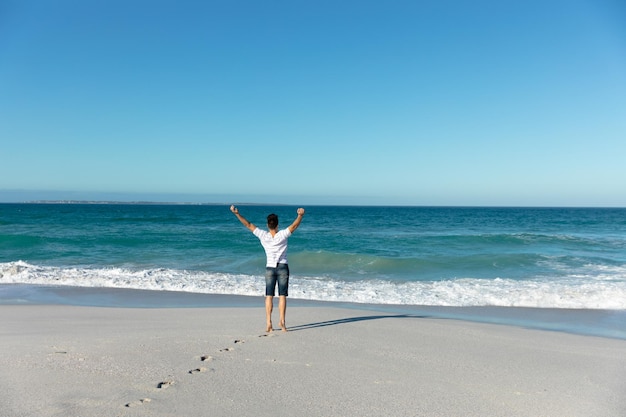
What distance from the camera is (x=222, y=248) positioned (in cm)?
2366

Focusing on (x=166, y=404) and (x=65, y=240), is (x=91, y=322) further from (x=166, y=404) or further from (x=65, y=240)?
(x=65, y=240)

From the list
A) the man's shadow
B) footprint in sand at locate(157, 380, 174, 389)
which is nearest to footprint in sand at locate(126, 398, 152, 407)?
footprint in sand at locate(157, 380, 174, 389)

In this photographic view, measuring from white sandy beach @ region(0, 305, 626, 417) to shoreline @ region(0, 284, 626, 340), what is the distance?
106 cm

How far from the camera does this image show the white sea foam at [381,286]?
11.1 metres

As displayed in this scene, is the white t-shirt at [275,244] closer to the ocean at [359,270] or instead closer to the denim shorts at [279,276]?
the denim shorts at [279,276]

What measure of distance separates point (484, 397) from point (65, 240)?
2698 centimetres

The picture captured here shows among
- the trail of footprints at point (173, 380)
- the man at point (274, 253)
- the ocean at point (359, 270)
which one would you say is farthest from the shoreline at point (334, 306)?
the trail of footprints at point (173, 380)

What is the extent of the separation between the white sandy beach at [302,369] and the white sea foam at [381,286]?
3370 mm

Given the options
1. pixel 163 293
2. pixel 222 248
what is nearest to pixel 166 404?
pixel 163 293

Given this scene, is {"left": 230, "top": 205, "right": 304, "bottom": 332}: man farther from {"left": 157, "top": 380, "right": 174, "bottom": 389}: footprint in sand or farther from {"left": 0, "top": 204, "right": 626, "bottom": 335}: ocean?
{"left": 0, "top": 204, "right": 626, "bottom": 335}: ocean

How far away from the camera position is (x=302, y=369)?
514 cm

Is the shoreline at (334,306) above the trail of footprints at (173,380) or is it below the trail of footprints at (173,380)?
below

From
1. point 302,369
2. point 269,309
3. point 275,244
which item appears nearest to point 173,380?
point 302,369

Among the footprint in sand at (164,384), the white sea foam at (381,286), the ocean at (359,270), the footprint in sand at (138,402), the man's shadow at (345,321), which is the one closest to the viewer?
the footprint in sand at (138,402)
